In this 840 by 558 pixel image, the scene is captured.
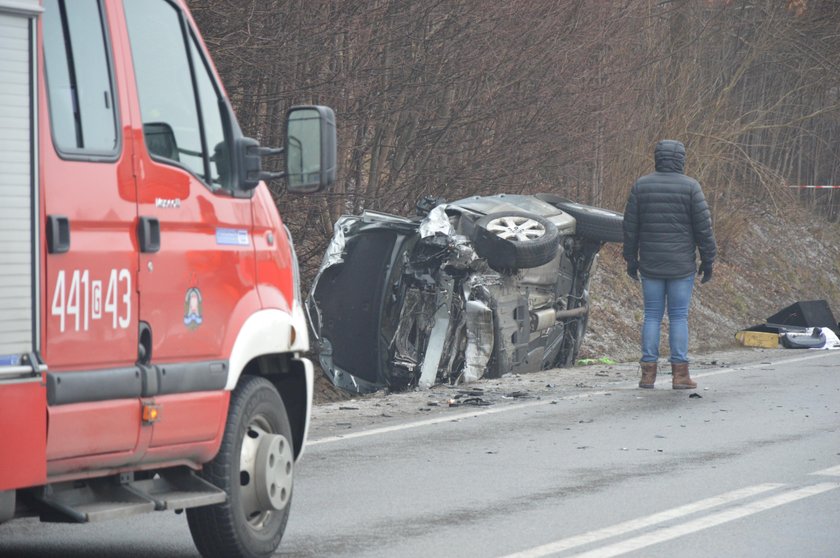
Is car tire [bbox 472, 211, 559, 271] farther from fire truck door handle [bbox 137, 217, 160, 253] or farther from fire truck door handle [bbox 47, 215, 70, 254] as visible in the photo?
fire truck door handle [bbox 47, 215, 70, 254]

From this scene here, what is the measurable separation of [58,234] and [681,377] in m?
8.91

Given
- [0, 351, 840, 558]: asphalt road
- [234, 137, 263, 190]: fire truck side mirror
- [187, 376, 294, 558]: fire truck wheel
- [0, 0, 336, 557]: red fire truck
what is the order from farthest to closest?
[0, 351, 840, 558]: asphalt road
[234, 137, 263, 190]: fire truck side mirror
[187, 376, 294, 558]: fire truck wheel
[0, 0, 336, 557]: red fire truck

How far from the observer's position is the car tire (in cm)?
1298

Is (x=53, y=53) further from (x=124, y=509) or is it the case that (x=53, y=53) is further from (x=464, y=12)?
(x=464, y=12)

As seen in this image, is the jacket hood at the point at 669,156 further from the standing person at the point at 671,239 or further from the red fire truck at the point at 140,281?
the red fire truck at the point at 140,281

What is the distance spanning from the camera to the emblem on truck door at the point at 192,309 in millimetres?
5551

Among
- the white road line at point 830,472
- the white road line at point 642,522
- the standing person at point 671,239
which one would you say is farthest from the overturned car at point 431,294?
the white road line at point 642,522

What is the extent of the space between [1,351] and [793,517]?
4014 mm

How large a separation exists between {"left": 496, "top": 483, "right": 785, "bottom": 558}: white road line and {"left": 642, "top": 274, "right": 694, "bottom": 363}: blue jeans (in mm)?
5165

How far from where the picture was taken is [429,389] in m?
12.7

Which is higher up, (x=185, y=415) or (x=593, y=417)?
(x=185, y=415)

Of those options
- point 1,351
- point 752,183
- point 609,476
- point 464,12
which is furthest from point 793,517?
point 752,183

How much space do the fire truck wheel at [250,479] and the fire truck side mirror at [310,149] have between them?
840 millimetres

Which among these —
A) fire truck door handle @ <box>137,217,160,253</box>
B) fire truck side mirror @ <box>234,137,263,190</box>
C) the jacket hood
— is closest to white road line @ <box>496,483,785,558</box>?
fire truck side mirror @ <box>234,137,263,190</box>
